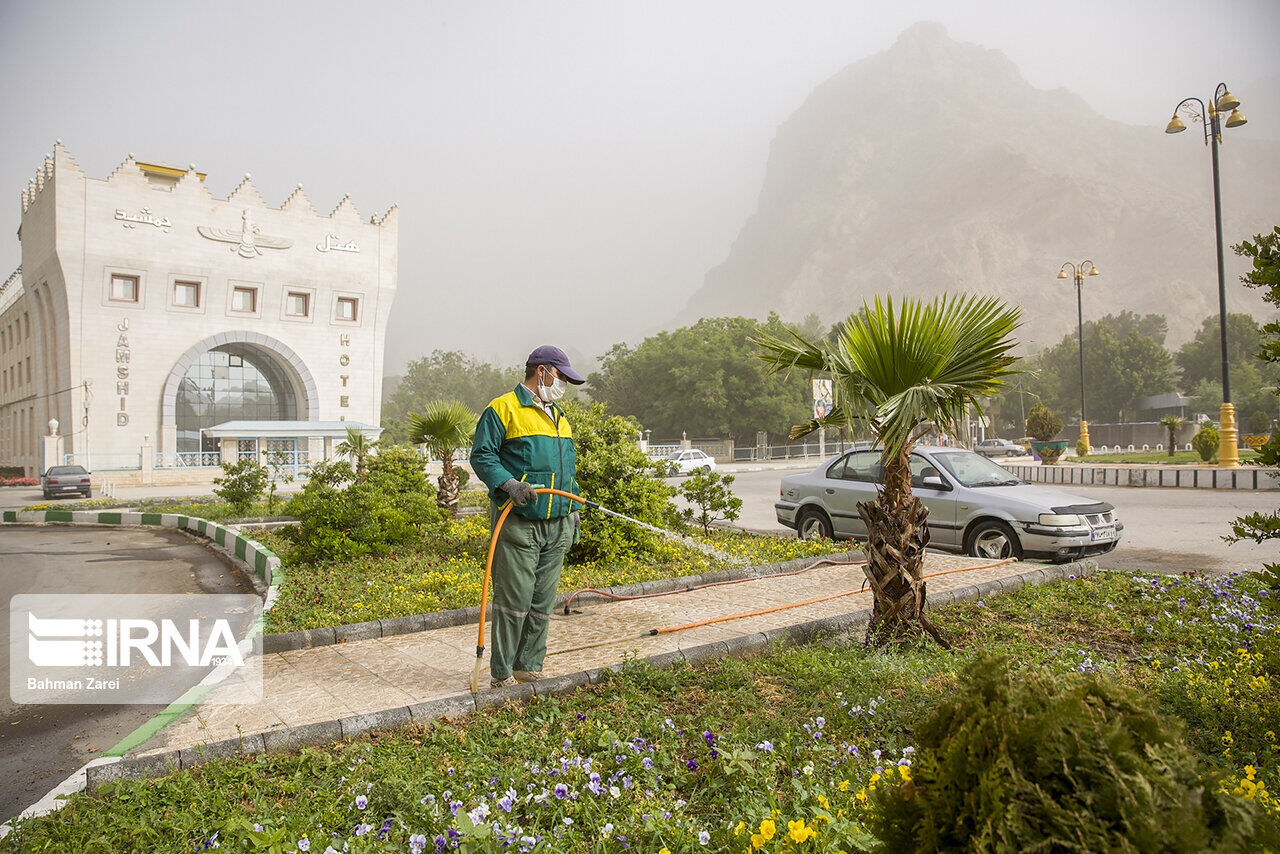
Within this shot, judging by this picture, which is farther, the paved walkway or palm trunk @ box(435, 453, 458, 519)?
palm trunk @ box(435, 453, 458, 519)

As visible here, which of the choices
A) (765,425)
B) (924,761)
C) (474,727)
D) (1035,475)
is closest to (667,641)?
(474,727)

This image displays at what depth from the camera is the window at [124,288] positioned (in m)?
39.6

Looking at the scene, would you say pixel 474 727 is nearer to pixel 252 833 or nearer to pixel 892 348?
pixel 252 833

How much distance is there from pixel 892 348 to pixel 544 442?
7.78 feet

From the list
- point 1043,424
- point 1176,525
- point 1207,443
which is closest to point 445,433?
point 1176,525

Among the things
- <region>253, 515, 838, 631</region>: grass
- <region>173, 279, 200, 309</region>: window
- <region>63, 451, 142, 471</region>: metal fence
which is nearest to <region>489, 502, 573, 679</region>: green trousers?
<region>253, 515, 838, 631</region>: grass

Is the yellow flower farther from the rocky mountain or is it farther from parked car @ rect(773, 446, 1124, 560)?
the rocky mountain

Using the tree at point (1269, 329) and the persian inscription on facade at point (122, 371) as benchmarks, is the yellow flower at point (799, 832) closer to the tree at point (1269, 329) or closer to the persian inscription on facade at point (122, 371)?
the tree at point (1269, 329)

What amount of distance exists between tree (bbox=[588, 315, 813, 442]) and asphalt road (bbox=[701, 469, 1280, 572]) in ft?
108

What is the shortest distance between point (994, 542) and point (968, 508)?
0.47 metres

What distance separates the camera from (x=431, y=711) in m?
3.99

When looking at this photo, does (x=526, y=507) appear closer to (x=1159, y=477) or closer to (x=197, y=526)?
(x=197, y=526)

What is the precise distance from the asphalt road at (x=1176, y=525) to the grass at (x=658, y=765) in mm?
3724

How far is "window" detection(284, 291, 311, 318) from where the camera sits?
45.1 meters
